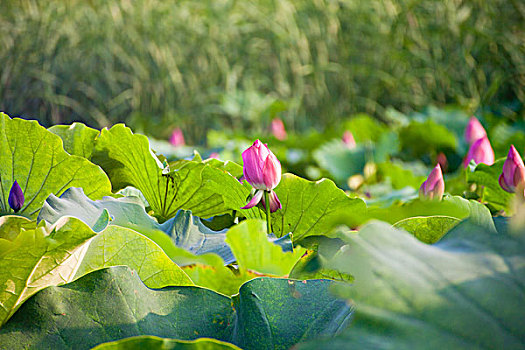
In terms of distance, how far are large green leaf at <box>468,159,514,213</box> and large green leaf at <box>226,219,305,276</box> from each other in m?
0.58

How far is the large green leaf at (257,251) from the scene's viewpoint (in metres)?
0.52

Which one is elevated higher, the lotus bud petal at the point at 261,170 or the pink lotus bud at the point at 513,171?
the lotus bud petal at the point at 261,170

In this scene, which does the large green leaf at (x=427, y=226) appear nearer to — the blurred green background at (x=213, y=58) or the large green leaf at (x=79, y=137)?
the large green leaf at (x=79, y=137)

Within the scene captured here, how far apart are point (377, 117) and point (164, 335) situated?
421 cm

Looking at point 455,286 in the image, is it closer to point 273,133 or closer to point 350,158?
point 350,158

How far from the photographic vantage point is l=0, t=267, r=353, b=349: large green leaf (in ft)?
1.54

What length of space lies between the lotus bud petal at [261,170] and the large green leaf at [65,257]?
0.21 m

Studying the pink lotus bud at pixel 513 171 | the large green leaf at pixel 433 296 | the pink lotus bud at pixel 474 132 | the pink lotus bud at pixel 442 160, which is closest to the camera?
the large green leaf at pixel 433 296

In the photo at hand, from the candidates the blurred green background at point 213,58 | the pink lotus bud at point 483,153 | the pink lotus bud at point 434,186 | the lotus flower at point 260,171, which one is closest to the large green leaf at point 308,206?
the lotus flower at point 260,171

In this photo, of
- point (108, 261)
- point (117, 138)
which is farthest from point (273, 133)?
point (108, 261)

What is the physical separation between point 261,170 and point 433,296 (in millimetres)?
418

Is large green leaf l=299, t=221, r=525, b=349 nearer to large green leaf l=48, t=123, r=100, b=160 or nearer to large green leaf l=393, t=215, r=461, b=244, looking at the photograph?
large green leaf l=393, t=215, r=461, b=244

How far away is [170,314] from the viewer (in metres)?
0.50

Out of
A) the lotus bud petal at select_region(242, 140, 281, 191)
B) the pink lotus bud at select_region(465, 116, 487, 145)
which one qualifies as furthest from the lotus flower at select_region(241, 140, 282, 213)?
the pink lotus bud at select_region(465, 116, 487, 145)
